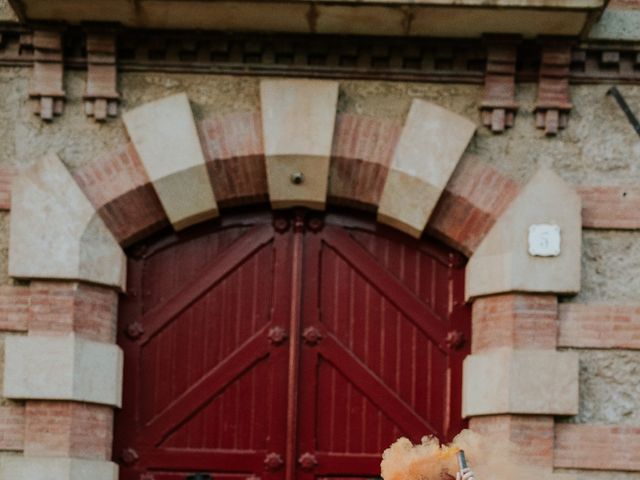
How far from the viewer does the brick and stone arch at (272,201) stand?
1030cm

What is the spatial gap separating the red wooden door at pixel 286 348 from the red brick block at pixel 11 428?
645 millimetres

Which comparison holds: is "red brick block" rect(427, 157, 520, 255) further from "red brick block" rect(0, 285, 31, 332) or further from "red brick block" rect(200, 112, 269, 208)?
"red brick block" rect(0, 285, 31, 332)

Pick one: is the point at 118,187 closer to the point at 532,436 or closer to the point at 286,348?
the point at 286,348

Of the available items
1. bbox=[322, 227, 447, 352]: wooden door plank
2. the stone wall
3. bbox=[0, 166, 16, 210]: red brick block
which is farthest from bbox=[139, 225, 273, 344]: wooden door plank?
bbox=[0, 166, 16, 210]: red brick block

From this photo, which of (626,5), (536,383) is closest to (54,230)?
(536,383)

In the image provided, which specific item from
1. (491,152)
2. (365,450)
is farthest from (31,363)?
(491,152)

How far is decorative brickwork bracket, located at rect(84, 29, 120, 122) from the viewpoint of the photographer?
34.6 feet

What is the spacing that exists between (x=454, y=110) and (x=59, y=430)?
286 centimetres

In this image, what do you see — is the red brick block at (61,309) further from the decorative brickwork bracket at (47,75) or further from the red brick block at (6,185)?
the decorative brickwork bracket at (47,75)

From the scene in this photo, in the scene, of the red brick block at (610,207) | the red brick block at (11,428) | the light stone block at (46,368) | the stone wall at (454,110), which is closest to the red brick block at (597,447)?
the stone wall at (454,110)

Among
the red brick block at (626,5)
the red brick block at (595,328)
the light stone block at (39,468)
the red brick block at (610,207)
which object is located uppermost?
the red brick block at (626,5)

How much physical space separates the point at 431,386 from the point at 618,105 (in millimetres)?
1947

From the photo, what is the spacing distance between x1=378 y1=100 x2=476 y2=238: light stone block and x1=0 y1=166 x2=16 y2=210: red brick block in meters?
2.14

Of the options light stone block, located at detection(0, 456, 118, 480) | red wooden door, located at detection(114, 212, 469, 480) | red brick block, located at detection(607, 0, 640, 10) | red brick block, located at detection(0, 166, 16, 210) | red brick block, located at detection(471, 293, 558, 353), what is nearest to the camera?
light stone block, located at detection(0, 456, 118, 480)
